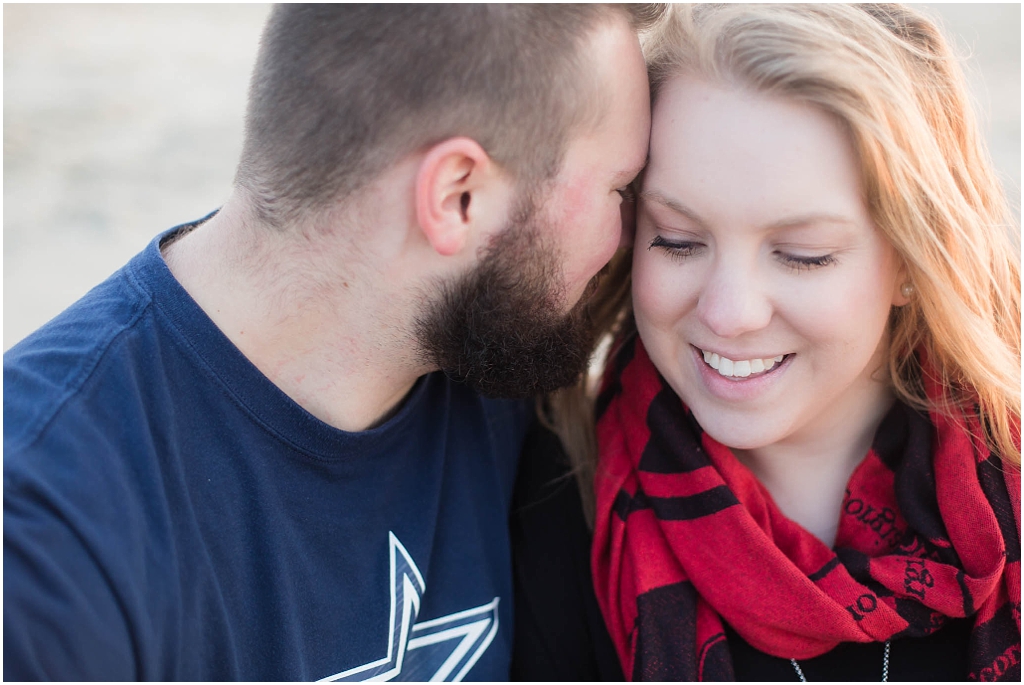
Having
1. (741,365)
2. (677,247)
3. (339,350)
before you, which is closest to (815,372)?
(741,365)

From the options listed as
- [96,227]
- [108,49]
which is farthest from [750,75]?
[108,49]

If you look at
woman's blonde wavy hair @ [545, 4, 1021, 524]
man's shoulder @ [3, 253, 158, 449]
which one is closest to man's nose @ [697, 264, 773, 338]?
woman's blonde wavy hair @ [545, 4, 1021, 524]

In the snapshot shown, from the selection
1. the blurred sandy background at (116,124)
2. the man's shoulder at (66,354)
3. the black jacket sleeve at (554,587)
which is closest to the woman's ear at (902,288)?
the black jacket sleeve at (554,587)

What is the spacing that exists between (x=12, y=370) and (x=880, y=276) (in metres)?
1.77

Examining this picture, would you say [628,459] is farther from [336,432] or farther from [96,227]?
[96,227]

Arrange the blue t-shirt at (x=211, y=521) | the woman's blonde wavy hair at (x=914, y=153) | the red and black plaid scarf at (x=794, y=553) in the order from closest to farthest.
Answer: the blue t-shirt at (x=211, y=521), the woman's blonde wavy hair at (x=914, y=153), the red and black plaid scarf at (x=794, y=553)

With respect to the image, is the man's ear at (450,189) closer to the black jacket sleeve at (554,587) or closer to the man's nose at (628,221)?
the man's nose at (628,221)

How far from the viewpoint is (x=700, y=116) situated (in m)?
2.01

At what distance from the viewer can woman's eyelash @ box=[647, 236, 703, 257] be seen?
2.06 metres

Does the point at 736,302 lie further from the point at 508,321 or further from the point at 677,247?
the point at 508,321

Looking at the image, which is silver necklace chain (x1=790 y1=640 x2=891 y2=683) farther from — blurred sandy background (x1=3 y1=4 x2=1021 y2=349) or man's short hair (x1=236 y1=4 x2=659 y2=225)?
blurred sandy background (x1=3 y1=4 x2=1021 y2=349)

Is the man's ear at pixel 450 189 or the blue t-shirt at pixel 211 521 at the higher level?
the man's ear at pixel 450 189

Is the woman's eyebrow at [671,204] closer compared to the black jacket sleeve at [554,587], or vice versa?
the woman's eyebrow at [671,204]

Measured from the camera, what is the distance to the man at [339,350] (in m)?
1.72
